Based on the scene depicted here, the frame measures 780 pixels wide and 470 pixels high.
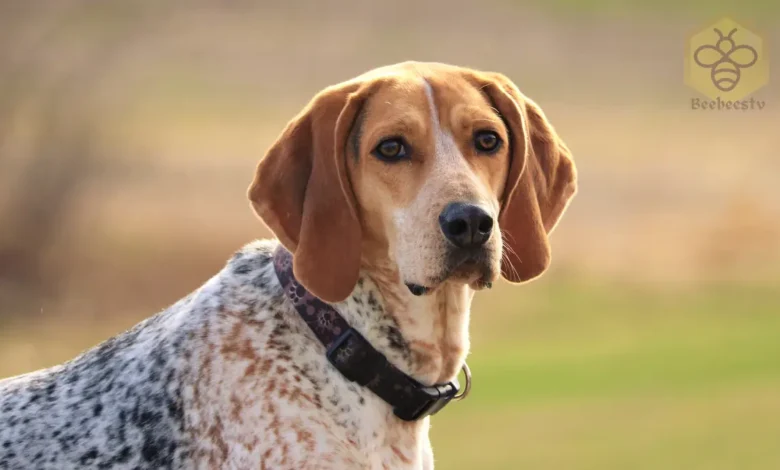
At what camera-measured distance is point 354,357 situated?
457cm

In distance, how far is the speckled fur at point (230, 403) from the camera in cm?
453

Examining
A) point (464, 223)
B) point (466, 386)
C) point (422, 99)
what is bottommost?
point (466, 386)

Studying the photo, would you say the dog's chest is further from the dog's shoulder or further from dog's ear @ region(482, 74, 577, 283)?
dog's ear @ region(482, 74, 577, 283)

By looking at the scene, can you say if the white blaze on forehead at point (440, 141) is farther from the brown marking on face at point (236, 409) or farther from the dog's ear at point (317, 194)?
the brown marking on face at point (236, 409)

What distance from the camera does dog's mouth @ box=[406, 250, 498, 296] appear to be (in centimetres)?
432

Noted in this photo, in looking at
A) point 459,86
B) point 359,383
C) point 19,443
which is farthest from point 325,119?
point 19,443

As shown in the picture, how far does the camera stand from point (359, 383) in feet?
15.1

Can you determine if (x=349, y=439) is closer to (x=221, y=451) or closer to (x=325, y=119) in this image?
(x=221, y=451)

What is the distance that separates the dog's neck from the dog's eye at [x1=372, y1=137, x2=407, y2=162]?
1.48 ft

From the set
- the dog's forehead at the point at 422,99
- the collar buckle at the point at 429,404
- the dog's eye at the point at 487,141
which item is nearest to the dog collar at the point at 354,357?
the collar buckle at the point at 429,404

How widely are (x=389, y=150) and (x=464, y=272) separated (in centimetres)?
60

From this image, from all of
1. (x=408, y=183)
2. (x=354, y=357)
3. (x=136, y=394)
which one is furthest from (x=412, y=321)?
(x=136, y=394)

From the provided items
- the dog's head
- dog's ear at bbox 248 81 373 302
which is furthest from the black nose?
dog's ear at bbox 248 81 373 302

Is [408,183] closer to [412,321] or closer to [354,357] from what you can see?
[412,321]
